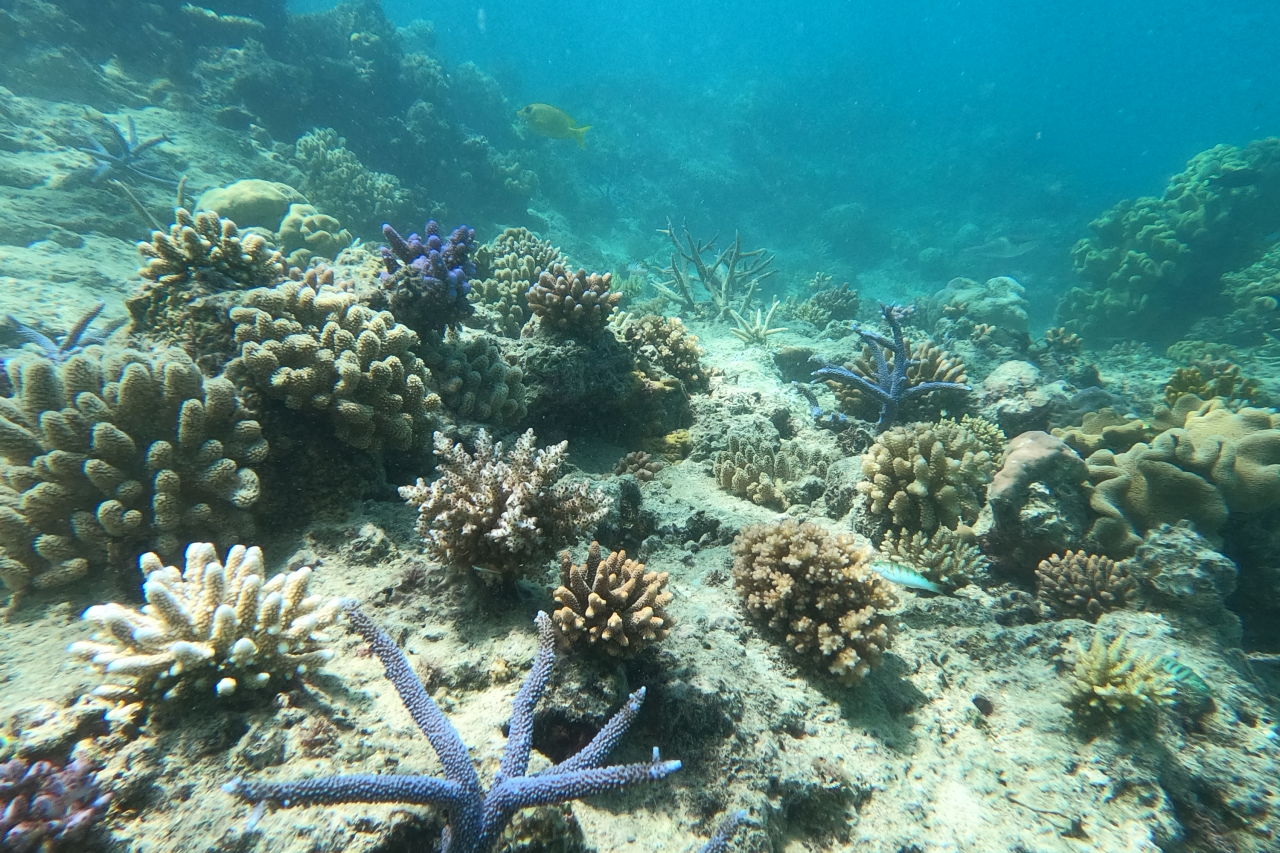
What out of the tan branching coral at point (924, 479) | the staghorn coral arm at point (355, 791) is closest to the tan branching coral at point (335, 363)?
the staghorn coral arm at point (355, 791)

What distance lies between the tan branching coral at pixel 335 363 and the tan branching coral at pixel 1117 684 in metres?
4.67

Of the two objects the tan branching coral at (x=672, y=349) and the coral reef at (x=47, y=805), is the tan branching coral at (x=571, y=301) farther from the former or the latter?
the coral reef at (x=47, y=805)

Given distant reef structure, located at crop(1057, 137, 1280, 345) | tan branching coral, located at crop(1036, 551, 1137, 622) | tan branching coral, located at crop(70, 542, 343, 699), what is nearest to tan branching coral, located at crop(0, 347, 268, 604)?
tan branching coral, located at crop(70, 542, 343, 699)

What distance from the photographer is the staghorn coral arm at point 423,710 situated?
6.42 feet

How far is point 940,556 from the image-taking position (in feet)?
13.2

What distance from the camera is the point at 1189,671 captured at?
3.26 m

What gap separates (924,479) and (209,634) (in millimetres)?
4779

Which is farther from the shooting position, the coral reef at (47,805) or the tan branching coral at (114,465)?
the tan branching coral at (114,465)

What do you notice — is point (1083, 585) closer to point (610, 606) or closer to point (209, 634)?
point (610, 606)

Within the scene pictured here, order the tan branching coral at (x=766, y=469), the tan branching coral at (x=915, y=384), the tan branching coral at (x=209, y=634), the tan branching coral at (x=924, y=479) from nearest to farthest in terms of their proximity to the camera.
Result: the tan branching coral at (x=209, y=634)
the tan branching coral at (x=924, y=479)
the tan branching coral at (x=766, y=469)
the tan branching coral at (x=915, y=384)

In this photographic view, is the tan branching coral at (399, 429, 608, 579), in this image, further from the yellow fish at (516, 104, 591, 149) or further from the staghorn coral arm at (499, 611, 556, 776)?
the yellow fish at (516, 104, 591, 149)

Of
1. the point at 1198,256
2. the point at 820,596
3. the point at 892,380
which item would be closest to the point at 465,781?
the point at 820,596

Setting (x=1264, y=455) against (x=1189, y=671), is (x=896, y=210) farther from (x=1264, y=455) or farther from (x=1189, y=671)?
(x=1189, y=671)

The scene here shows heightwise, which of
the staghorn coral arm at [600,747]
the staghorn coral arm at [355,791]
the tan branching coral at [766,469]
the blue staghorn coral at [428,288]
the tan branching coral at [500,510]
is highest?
the blue staghorn coral at [428,288]
